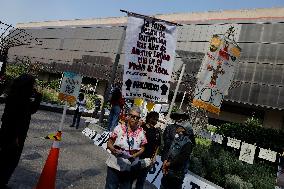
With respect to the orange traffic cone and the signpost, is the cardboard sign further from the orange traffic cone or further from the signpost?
the orange traffic cone

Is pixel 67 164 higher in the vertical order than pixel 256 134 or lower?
lower

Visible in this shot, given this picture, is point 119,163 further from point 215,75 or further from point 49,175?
point 215,75

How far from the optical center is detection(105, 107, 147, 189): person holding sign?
5828 mm

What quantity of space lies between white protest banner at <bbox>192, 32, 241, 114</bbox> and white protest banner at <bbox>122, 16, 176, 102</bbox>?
2391 millimetres

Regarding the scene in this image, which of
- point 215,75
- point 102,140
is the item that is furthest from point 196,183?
point 102,140

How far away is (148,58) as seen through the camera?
814 cm

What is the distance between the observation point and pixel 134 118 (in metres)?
5.89

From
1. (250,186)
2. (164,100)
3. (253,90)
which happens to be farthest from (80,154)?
(253,90)

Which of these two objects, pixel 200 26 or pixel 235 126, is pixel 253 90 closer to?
pixel 200 26

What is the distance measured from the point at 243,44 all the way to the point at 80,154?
3188 cm

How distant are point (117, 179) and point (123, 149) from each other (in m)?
0.48

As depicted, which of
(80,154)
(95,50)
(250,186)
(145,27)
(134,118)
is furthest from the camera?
(95,50)

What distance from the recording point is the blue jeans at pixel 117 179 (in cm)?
588

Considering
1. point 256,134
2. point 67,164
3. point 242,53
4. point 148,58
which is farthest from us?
point 242,53
